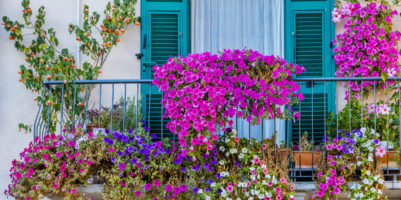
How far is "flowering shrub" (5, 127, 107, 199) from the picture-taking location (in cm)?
690

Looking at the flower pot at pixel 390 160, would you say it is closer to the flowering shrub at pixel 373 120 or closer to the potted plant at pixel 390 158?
the potted plant at pixel 390 158

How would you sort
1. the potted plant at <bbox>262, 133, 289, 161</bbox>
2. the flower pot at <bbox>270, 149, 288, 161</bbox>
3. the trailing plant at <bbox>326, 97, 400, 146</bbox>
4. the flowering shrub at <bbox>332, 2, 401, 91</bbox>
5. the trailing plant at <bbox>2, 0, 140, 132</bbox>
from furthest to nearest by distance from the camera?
1. the trailing plant at <bbox>2, 0, 140, 132</bbox>
2. the flowering shrub at <bbox>332, 2, 401, 91</bbox>
3. the trailing plant at <bbox>326, 97, 400, 146</bbox>
4. the flower pot at <bbox>270, 149, 288, 161</bbox>
5. the potted plant at <bbox>262, 133, 289, 161</bbox>

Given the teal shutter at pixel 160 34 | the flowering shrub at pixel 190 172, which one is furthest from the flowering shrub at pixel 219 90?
the teal shutter at pixel 160 34

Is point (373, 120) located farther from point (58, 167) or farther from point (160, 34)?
point (58, 167)

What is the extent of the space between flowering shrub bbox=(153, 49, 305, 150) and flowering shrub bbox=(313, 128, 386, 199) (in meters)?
0.70

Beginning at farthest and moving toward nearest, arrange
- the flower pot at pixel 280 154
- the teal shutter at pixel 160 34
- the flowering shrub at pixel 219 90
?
1. the teal shutter at pixel 160 34
2. the flower pot at pixel 280 154
3. the flowering shrub at pixel 219 90

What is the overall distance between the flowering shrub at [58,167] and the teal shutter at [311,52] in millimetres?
2534

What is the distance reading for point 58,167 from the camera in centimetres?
694

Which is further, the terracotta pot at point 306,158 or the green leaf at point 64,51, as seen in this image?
the green leaf at point 64,51

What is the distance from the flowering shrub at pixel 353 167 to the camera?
6891 millimetres

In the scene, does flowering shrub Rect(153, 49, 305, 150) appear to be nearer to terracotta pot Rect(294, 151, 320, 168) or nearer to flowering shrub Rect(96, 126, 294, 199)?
flowering shrub Rect(96, 126, 294, 199)

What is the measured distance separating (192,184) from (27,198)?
1.68m

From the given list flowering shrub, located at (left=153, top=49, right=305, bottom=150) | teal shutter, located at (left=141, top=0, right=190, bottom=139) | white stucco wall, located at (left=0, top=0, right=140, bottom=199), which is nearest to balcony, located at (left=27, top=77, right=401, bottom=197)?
teal shutter, located at (left=141, top=0, right=190, bottom=139)

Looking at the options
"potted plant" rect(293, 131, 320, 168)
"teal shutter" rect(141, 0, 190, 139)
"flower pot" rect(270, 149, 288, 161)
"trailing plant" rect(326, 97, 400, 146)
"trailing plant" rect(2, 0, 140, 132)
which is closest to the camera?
"flower pot" rect(270, 149, 288, 161)
